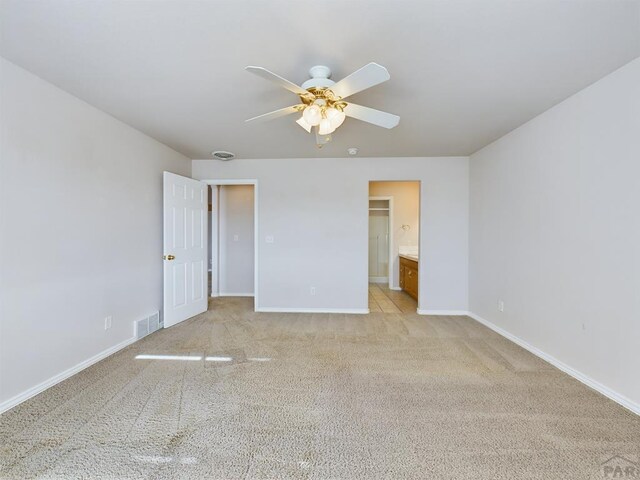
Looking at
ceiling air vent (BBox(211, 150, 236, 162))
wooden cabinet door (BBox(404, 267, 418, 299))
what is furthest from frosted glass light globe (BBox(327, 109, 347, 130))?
wooden cabinet door (BBox(404, 267, 418, 299))

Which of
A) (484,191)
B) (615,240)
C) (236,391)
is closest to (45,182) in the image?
(236,391)

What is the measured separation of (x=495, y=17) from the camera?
151 centimetres

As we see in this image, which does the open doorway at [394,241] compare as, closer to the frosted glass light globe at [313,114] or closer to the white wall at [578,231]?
the white wall at [578,231]

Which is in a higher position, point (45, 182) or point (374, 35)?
point (374, 35)

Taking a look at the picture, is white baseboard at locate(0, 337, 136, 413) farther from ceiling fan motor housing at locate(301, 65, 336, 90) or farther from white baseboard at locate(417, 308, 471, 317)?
white baseboard at locate(417, 308, 471, 317)

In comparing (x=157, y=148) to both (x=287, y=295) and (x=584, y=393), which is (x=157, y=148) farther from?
(x=584, y=393)

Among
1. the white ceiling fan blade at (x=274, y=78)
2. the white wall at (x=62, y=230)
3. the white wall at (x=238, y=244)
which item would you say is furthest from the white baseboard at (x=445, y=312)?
the white wall at (x=62, y=230)

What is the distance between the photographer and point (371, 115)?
2.07 meters

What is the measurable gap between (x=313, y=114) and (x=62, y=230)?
2.23 metres

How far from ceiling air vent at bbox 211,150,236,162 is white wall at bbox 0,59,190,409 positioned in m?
0.89

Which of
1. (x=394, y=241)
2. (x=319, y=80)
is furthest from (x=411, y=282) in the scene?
(x=319, y=80)

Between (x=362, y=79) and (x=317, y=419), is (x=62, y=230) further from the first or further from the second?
(x=362, y=79)

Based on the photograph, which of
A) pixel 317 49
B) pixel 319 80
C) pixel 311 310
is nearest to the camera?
pixel 317 49

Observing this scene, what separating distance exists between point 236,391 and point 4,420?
1395 millimetres
